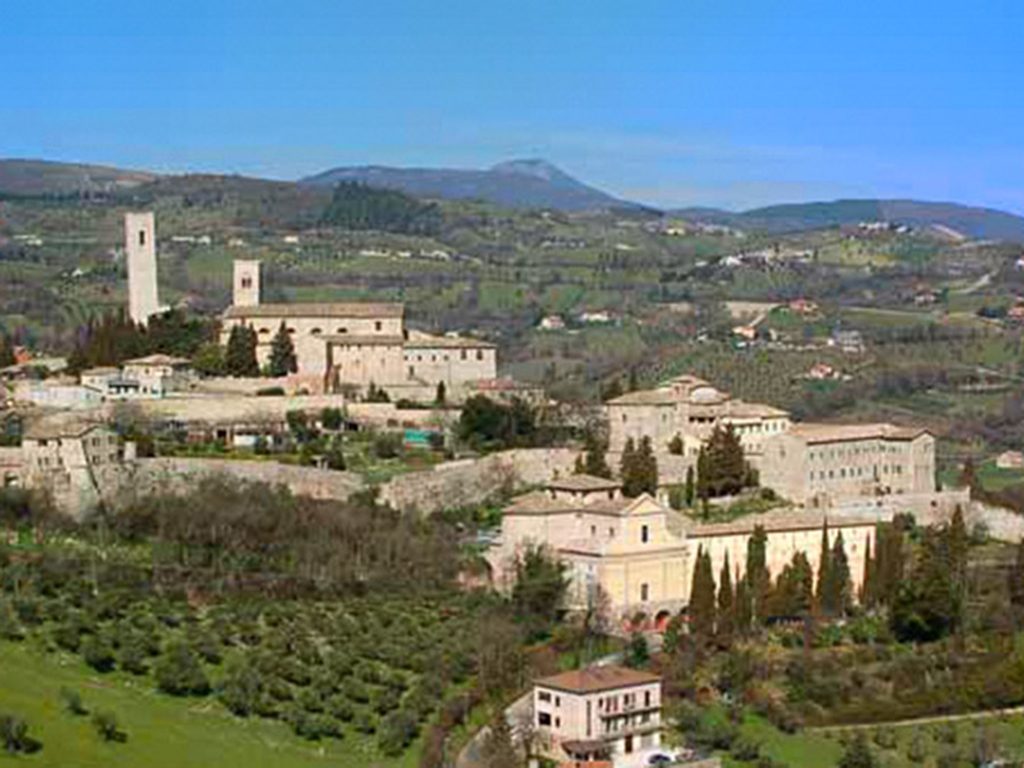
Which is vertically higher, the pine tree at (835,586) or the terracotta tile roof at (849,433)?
the terracotta tile roof at (849,433)

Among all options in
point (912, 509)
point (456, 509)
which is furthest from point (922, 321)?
point (456, 509)

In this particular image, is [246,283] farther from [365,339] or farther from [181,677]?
[181,677]

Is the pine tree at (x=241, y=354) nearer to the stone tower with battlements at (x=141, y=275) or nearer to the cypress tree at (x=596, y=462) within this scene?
the stone tower with battlements at (x=141, y=275)

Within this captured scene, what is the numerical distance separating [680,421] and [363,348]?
8.85 meters

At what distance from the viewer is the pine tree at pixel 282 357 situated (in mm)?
54062

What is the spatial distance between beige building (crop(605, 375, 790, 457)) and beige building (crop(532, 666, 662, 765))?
50.1 ft

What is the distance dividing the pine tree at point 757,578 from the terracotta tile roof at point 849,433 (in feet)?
25.0

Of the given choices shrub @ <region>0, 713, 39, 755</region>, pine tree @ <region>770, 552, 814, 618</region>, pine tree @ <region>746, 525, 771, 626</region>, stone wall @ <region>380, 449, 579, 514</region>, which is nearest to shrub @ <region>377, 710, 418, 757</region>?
shrub @ <region>0, 713, 39, 755</region>

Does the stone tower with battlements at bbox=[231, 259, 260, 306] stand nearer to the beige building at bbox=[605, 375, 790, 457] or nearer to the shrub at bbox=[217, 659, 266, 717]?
the beige building at bbox=[605, 375, 790, 457]

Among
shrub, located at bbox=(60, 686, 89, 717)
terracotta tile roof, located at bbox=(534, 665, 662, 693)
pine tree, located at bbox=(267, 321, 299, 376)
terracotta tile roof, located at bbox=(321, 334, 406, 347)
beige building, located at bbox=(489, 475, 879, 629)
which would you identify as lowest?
terracotta tile roof, located at bbox=(534, 665, 662, 693)

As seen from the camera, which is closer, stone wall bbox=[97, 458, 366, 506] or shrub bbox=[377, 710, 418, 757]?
shrub bbox=[377, 710, 418, 757]

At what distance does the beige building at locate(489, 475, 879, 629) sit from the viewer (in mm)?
42031

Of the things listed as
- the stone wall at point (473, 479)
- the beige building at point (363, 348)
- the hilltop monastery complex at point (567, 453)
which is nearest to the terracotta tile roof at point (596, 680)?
the hilltop monastery complex at point (567, 453)

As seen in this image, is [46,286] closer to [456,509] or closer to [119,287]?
[119,287]
